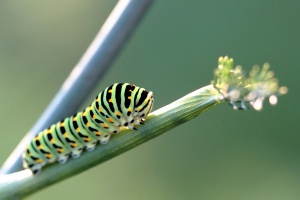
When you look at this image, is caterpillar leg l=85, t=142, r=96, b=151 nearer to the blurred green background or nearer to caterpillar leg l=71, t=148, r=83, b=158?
caterpillar leg l=71, t=148, r=83, b=158

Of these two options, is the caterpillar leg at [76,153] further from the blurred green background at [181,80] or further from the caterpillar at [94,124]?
the blurred green background at [181,80]

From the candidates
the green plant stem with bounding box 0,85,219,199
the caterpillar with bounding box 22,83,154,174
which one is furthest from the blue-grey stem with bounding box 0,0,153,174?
the caterpillar with bounding box 22,83,154,174

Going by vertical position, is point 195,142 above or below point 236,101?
above

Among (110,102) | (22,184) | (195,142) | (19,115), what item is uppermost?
(19,115)

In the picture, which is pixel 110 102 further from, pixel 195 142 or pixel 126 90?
pixel 195 142

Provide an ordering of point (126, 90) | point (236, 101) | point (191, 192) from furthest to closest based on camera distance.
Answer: point (191, 192) → point (126, 90) → point (236, 101)

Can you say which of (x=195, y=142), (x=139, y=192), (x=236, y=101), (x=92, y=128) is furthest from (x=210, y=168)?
(x=236, y=101)
